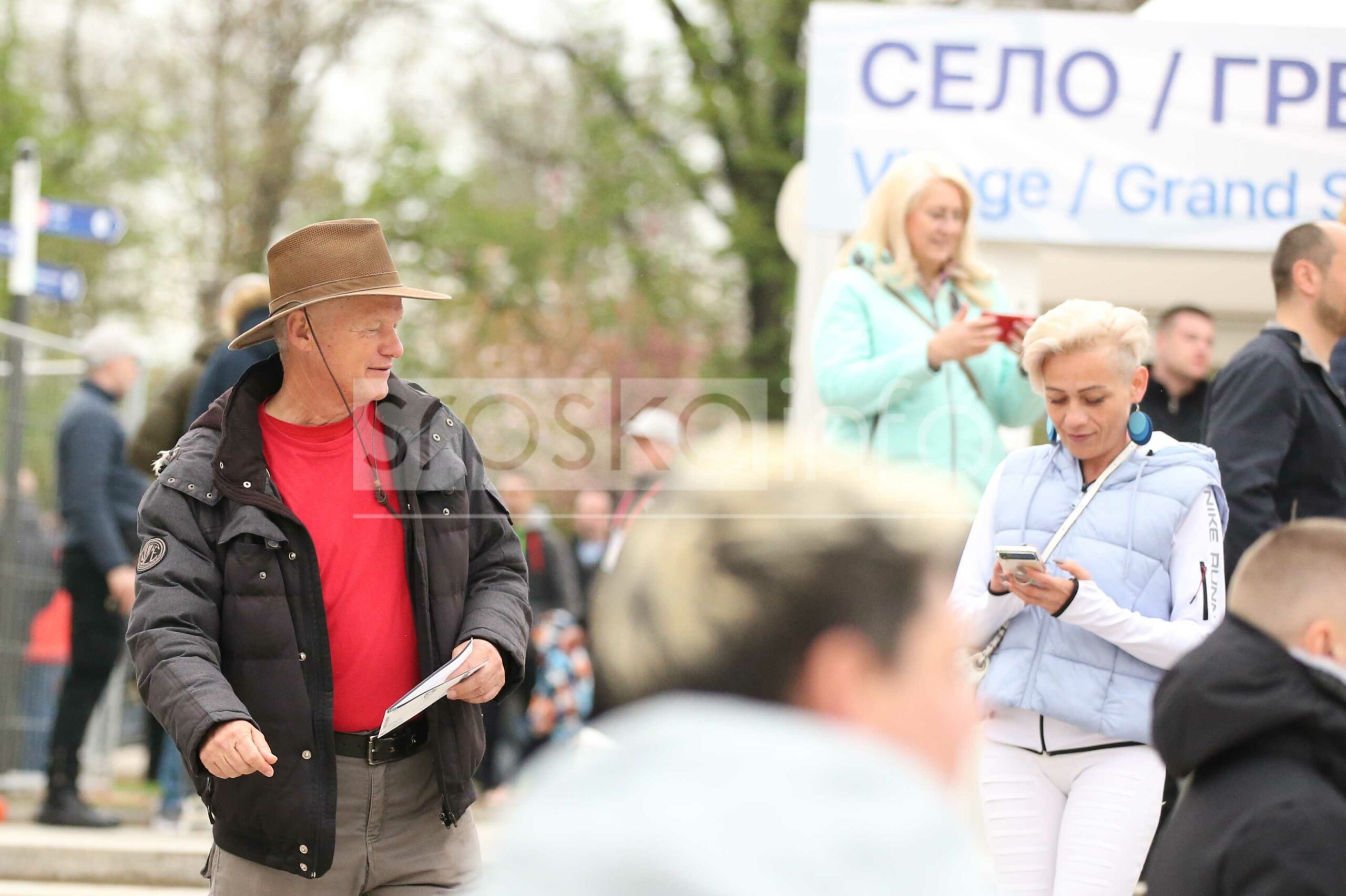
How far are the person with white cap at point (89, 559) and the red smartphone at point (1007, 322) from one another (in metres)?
4.05

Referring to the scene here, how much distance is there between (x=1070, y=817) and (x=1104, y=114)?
4.14 meters

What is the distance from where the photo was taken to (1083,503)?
392cm

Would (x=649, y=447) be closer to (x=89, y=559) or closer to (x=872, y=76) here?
(x=872, y=76)

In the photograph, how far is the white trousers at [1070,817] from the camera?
3.65m

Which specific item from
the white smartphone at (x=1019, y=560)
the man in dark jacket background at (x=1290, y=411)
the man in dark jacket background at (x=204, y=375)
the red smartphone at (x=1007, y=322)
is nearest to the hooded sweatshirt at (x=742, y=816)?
the white smartphone at (x=1019, y=560)

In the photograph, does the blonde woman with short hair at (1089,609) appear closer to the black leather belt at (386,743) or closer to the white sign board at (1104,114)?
the black leather belt at (386,743)

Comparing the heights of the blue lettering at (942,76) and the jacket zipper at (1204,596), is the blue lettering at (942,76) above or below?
above

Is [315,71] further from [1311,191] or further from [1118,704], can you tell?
[1118,704]

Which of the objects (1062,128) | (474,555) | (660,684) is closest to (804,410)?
(1062,128)

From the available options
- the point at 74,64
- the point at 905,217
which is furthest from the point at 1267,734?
the point at 74,64

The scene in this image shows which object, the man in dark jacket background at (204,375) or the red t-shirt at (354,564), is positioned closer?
the red t-shirt at (354,564)

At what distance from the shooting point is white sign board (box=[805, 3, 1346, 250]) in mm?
7055

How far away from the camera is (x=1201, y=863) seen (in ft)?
8.46

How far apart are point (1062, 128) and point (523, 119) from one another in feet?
61.0
